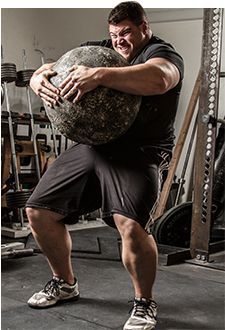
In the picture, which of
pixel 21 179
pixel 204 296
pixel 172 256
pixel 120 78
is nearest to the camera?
pixel 120 78

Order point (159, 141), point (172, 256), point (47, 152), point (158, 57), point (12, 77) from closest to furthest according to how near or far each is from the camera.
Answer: point (158, 57), point (159, 141), point (172, 256), point (12, 77), point (47, 152)

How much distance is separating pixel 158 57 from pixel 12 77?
2205mm

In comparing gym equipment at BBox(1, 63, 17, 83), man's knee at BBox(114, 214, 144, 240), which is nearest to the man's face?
man's knee at BBox(114, 214, 144, 240)

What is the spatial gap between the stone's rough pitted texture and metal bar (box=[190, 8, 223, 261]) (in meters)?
1.36

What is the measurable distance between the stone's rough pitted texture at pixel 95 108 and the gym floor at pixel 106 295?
84 centimetres

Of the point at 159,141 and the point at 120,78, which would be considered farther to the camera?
the point at 159,141

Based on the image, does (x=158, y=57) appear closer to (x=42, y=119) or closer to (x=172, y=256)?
(x=172, y=256)

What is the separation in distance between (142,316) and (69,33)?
4.29 m

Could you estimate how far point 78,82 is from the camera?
6.61 feet

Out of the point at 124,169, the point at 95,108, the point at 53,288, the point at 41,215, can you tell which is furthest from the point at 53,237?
the point at 95,108

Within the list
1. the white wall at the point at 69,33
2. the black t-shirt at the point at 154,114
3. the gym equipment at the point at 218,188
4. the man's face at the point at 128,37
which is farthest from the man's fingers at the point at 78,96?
the white wall at the point at 69,33

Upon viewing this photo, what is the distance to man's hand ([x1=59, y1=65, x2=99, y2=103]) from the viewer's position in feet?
6.62

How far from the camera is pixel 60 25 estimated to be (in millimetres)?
5754

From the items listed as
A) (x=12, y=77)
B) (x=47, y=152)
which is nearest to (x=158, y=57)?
(x=12, y=77)
